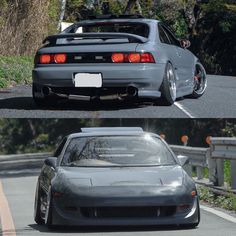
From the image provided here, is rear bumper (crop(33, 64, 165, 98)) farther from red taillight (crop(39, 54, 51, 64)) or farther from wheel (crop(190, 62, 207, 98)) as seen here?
wheel (crop(190, 62, 207, 98))

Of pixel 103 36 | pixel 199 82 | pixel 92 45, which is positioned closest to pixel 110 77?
pixel 92 45

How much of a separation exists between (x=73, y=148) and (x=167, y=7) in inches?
1199

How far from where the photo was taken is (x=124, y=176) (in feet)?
29.8

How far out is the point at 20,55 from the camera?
21.6 m

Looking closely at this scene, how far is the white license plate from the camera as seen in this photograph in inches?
436

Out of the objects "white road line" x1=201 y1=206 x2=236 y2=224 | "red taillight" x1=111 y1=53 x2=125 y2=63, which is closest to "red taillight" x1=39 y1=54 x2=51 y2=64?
"red taillight" x1=111 y1=53 x2=125 y2=63

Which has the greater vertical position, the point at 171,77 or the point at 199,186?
the point at 171,77

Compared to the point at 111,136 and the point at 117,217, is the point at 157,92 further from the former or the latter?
the point at 117,217

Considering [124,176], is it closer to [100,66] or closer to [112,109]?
[100,66]

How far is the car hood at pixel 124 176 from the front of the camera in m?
8.95

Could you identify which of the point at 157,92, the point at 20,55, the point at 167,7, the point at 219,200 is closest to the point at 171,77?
the point at 157,92

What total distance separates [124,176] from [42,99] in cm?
305

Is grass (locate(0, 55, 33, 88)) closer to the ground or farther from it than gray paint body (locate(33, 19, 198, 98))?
closer to the ground

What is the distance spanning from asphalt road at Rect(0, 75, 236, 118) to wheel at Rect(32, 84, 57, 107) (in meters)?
0.09
